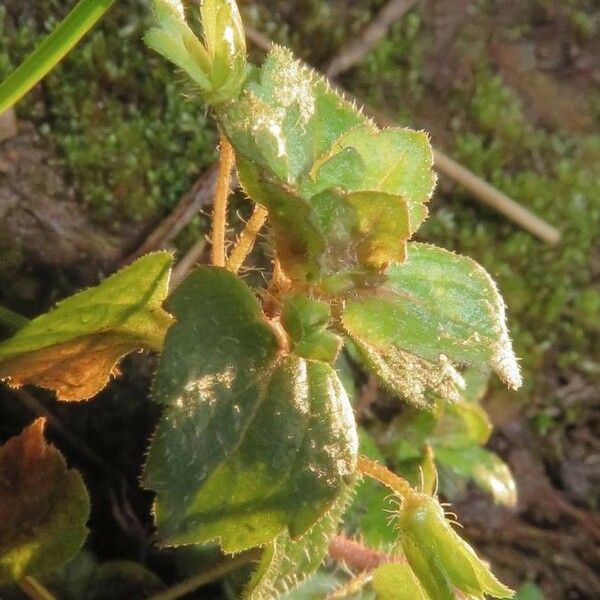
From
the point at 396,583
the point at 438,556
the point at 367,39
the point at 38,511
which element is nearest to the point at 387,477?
the point at 438,556

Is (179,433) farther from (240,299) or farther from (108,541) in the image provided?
(108,541)

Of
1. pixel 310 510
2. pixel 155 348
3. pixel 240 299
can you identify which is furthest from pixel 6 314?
pixel 310 510

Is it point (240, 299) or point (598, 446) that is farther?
point (598, 446)

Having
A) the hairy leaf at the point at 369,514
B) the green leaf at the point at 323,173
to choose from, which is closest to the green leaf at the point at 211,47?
the green leaf at the point at 323,173

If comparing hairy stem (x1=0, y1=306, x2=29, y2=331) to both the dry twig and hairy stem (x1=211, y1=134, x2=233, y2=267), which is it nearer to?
hairy stem (x1=211, y1=134, x2=233, y2=267)

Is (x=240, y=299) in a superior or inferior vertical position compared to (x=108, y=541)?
superior

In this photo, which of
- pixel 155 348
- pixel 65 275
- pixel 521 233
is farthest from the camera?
pixel 521 233

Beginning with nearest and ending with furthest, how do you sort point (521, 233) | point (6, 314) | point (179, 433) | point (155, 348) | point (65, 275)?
point (179, 433)
point (155, 348)
point (6, 314)
point (65, 275)
point (521, 233)

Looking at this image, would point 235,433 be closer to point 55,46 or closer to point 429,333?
point 429,333
